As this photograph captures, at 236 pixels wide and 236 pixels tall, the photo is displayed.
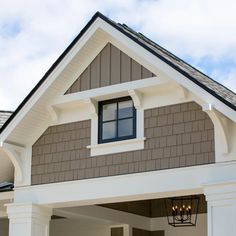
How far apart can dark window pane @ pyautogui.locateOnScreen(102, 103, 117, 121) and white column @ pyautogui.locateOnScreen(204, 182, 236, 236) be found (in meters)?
2.48

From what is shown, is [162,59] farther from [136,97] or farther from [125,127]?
[125,127]

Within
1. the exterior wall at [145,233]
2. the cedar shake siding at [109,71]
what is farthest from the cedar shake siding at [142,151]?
the exterior wall at [145,233]

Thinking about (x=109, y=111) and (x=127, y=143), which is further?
(x=109, y=111)

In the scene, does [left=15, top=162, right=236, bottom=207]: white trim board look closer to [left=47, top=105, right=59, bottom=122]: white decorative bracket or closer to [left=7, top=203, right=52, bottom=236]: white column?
[left=7, top=203, right=52, bottom=236]: white column

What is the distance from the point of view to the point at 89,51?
1286 cm

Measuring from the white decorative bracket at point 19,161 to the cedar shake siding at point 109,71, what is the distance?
1.55 m

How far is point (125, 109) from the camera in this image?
12.7 m

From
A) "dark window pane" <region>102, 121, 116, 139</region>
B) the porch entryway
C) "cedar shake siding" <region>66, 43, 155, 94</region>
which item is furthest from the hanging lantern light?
"cedar shake siding" <region>66, 43, 155, 94</region>

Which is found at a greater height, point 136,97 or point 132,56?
point 132,56

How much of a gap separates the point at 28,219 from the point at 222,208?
402 centimetres

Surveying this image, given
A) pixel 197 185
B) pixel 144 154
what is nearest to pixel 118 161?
pixel 144 154

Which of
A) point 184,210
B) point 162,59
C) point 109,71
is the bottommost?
point 184,210

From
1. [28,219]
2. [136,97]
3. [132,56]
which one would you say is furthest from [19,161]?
[132,56]

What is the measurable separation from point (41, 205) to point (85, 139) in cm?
157
